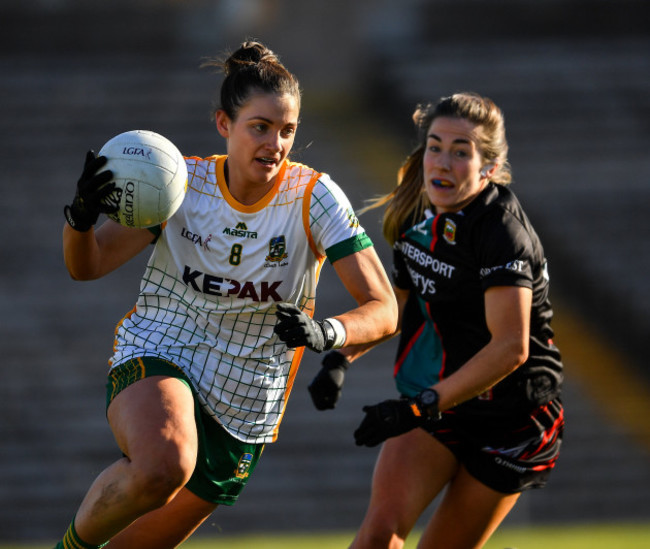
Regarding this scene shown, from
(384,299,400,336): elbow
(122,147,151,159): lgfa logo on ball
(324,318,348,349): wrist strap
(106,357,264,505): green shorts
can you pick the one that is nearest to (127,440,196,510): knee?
(106,357,264,505): green shorts

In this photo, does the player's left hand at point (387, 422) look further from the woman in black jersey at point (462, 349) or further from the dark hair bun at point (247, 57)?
the dark hair bun at point (247, 57)

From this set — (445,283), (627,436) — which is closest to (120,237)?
(445,283)

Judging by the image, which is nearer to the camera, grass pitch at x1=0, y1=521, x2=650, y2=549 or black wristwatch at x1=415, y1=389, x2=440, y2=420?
black wristwatch at x1=415, y1=389, x2=440, y2=420

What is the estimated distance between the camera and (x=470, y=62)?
621 inches

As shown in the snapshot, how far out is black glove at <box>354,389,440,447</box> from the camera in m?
A: 3.82

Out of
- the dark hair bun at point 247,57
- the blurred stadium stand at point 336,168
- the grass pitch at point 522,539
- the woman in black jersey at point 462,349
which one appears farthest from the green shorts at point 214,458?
the blurred stadium stand at point 336,168

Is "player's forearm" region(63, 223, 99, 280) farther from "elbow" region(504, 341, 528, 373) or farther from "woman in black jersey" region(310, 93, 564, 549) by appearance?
"elbow" region(504, 341, 528, 373)

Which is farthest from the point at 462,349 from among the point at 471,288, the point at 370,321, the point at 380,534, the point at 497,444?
the point at 380,534

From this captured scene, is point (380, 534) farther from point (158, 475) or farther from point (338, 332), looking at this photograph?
point (158, 475)

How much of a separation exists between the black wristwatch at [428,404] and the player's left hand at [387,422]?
2 cm

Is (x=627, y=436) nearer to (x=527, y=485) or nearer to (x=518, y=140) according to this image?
(x=518, y=140)

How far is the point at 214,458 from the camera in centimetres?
404

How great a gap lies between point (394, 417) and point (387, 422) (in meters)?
0.03

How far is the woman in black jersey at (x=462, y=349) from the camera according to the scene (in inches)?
161
